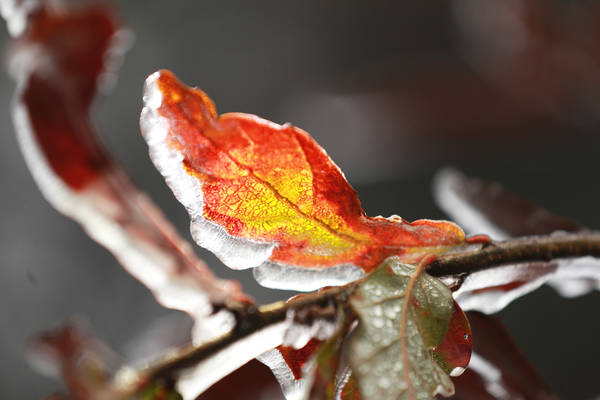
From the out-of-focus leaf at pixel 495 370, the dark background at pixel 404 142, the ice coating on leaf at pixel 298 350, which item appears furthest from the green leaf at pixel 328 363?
the dark background at pixel 404 142

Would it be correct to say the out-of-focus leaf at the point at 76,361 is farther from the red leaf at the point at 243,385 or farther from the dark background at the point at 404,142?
the dark background at the point at 404,142

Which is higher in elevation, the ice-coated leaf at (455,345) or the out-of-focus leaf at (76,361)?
the out-of-focus leaf at (76,361)

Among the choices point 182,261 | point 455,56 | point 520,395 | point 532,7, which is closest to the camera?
point 182,261

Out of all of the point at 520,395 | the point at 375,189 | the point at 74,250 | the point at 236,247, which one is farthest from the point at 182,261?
the point at 74,250

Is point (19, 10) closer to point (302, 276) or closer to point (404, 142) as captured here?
point (302, 276)

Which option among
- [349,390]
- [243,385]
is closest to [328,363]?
[349,390]

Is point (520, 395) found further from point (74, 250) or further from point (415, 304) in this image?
point (74, 250)

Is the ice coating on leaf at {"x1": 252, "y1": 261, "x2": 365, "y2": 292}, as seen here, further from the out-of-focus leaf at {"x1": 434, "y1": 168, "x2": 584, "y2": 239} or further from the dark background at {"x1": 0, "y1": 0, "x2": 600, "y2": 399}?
the dark background at {"x1": 0, "y1": 0, "x2": 600, "y2": 399}
